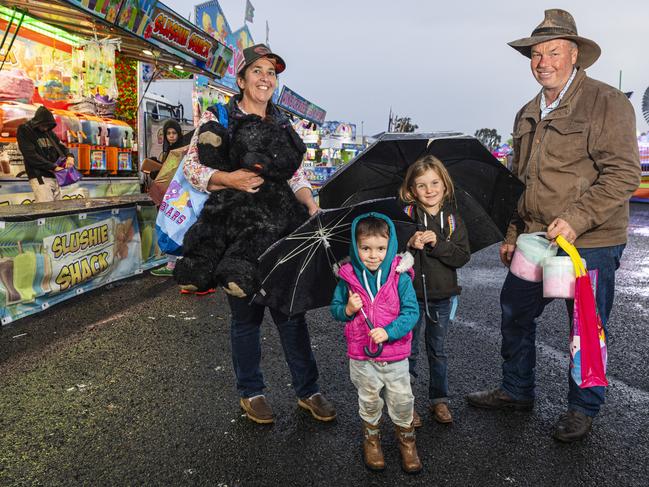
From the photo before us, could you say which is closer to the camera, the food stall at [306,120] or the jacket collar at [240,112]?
the jacket collar at [240,112]

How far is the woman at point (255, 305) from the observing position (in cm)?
264

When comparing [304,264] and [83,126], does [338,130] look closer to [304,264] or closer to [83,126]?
[83,126]

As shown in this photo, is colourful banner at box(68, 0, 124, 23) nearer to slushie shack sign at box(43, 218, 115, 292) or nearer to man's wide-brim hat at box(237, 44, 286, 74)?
slushie shack sign at box(43, 218, 115, 292)

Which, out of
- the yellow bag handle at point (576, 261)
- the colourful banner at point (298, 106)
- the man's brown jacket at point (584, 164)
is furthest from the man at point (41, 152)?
the colourful banner at point (298, 106)

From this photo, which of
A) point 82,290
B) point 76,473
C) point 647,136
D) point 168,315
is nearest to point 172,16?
point 82,290

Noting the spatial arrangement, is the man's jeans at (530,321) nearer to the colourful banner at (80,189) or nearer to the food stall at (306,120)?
the colourful banner at (80,189)

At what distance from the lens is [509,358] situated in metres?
3.20

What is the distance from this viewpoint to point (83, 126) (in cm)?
965

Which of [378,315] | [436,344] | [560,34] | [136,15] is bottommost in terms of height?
[436,344]

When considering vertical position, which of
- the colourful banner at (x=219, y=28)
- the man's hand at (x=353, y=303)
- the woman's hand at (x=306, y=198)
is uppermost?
the colourful banner at (x=219, y=28)

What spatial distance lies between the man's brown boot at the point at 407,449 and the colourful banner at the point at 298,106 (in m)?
21.9

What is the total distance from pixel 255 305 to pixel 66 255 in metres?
3.65

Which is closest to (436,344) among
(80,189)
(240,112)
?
(240,112)

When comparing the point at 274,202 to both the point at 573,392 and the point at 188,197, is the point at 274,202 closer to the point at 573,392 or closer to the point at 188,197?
the point at 188,197
